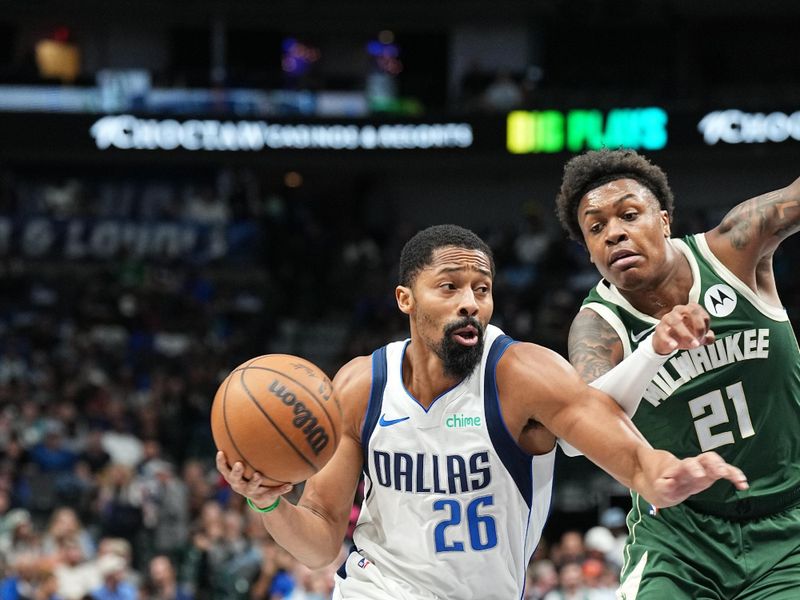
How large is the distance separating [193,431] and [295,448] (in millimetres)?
11245

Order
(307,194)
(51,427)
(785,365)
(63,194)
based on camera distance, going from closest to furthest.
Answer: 1. (785,365)
2. (51,427)
3. (63,194)
4. (307,194)

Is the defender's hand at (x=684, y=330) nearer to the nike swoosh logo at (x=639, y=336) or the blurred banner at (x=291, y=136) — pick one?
the nike swoosh logo at (x=639, y=336)

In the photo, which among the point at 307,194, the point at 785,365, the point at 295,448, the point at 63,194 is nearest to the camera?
the point at 295,448

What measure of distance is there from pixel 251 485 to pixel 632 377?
1314 mm

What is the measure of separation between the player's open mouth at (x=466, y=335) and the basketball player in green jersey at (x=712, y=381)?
39cm

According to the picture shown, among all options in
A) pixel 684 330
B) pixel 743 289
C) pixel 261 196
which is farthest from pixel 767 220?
pixel 261 196

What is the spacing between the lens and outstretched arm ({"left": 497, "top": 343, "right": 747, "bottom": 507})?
11.5 ft

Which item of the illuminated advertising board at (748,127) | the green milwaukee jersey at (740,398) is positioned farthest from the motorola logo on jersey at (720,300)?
the illuminated advertising board at (748,127)

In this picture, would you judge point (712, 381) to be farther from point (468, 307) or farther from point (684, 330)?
point (468, 307)

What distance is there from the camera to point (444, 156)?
17734 millimetres

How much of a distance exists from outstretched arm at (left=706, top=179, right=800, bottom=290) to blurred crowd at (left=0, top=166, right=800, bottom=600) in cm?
498

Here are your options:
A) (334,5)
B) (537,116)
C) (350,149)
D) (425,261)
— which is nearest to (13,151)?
(350,149)

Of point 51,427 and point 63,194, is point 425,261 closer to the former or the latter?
point 51,427

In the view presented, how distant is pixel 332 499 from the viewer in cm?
456
